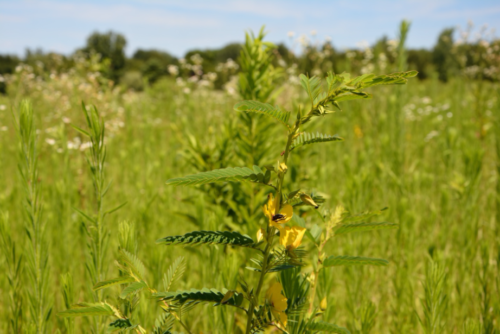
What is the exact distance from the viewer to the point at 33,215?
959mm

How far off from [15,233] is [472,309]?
2.88 metres

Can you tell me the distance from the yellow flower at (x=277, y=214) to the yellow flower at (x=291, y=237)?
0.02 meters

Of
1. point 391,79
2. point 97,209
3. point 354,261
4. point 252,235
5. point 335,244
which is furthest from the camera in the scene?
point 335,244

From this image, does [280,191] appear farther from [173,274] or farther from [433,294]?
[433,294]

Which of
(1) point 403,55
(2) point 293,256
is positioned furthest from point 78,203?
(1) point 403,55

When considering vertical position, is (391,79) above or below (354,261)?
above

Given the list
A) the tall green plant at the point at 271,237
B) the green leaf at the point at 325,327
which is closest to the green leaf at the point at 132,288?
the tall green plant at the point at 271,237

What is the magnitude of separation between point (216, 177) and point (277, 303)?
0.26 metres

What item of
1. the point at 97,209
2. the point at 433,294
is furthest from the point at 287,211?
the point at 433,294

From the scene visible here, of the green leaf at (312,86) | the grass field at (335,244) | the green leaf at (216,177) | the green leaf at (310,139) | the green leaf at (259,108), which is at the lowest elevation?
the grass field at (335,244)

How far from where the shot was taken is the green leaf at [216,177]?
540 millimetres

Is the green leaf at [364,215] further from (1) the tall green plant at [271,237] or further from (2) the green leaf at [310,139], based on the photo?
(2) the green leaf at [310,139]

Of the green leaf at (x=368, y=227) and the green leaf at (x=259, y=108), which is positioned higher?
the green leaf at (x=259, y=108)

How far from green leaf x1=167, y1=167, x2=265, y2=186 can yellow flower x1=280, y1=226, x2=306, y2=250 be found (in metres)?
0.10
